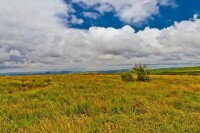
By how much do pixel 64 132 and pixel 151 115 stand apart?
2850 mm

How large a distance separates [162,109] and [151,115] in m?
0.77

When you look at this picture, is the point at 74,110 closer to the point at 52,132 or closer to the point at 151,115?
the point at 151,115

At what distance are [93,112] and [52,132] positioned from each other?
3.55 metres

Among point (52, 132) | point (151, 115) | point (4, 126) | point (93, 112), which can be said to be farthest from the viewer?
point (93, 112)

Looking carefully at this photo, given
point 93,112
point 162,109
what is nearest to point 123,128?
point 162,109

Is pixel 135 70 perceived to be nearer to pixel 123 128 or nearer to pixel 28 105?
pixel 28 105

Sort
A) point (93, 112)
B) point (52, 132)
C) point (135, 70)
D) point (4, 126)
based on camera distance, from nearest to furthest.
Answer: point (52, 132)
point (4, 126)
point (93, 112)
point (135, 70)

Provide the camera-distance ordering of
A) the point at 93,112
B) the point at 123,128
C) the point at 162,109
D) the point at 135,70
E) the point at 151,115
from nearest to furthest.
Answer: the point at 123,128 → the point at 151,115 → the point at 162,109 → the point at 93,112 → the point at 135,70

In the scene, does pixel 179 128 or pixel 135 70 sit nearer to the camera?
pixel 179 128

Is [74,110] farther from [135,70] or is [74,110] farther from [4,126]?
[135,70]

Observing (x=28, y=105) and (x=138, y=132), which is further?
(x=28, y=105)

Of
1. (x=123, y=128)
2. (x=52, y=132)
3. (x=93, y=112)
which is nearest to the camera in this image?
(x=52, y=132)

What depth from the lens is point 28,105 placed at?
1062cm

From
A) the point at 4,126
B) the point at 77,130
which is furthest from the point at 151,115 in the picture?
the point at 4,126
